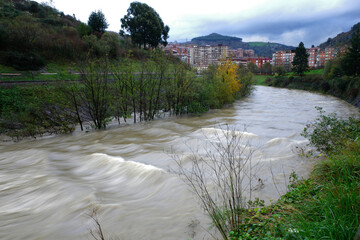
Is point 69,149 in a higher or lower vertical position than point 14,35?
lower

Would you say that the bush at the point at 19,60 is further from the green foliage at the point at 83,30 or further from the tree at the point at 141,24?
the tree at the point at 141,24

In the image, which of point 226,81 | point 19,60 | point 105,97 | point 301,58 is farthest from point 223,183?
point 301,58

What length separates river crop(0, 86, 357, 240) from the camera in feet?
17.8

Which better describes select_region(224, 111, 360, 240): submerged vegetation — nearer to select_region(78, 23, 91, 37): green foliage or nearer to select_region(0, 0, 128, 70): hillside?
select_region(0, 0, 128, 70): hillside

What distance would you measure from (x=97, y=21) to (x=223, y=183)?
5355 cm

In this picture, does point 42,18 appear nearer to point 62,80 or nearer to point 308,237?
point 62,80

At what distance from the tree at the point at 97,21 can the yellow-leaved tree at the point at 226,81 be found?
3367 cm

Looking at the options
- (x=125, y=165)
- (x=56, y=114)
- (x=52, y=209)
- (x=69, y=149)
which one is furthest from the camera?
(x=56, y=114)

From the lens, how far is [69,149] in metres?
12.3

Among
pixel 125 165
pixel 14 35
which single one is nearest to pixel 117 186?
pixel 125 165

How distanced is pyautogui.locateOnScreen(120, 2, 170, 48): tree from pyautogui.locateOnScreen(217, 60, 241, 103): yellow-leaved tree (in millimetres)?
30275

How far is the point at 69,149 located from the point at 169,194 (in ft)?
24.9

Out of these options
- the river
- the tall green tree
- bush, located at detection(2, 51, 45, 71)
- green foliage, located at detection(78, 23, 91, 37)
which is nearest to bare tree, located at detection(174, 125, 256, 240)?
the river

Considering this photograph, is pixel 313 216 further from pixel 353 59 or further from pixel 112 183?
pixel 353 59
